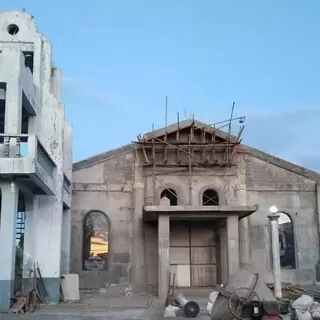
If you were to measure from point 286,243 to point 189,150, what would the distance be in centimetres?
624

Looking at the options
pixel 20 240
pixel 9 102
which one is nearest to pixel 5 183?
pixel 9 102

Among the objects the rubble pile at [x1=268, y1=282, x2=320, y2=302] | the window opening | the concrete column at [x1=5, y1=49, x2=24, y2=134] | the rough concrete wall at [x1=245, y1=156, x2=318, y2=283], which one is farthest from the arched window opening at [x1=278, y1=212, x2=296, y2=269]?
the window opening

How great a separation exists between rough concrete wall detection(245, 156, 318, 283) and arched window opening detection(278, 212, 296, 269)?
8.1 inches

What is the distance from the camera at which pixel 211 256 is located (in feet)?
78.8

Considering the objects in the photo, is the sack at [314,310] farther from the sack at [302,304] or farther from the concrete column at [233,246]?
the concrete column at [233,246]

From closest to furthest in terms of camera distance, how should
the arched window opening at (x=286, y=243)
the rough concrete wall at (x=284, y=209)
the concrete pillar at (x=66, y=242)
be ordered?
the concrete pillar at (x=66, y=242) < the rough concrete wall at (x=284, y=209) < the arched window opening at (x=286, y=243)

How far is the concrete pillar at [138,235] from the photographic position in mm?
23344

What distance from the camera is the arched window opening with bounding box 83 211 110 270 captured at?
2356cm

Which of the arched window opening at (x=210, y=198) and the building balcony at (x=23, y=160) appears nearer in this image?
the building balcony at (x=23, y=160)

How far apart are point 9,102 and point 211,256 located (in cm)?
1220

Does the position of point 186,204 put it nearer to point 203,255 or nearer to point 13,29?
point 203,255

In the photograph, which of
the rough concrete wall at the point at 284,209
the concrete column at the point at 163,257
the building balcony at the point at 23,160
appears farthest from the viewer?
the rough concrete wall at the point at 284,209

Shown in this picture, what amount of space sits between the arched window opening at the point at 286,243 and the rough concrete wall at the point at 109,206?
7063 mm

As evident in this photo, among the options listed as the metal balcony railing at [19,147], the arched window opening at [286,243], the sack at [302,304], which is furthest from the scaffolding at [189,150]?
the sack at [302,304]
